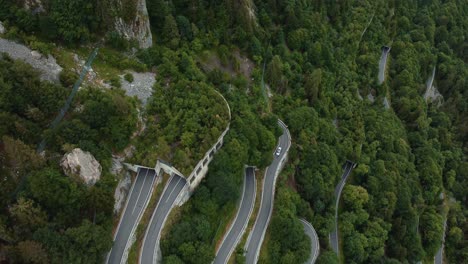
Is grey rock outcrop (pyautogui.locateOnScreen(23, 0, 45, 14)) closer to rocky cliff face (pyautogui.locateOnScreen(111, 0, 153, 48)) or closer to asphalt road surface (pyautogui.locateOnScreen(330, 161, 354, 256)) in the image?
rocky cliff face (pyautogui.locateOnScreen(111, 0, 153, 48))

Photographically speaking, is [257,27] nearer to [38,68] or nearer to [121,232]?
[38,68]

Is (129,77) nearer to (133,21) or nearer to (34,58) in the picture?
(133,21)

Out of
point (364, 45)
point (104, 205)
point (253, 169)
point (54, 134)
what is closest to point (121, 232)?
point (104, 205)

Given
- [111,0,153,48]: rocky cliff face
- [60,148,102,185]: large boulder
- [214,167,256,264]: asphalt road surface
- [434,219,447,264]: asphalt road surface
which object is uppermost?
[111,0,153,48]: rocky cliff face

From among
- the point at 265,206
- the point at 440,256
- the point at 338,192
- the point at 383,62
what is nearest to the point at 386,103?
the point at 383,62

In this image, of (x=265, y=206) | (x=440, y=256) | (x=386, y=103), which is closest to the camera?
(x=265, y=206)

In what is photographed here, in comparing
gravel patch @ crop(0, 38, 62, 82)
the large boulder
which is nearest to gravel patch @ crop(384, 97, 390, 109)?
the large boulder
